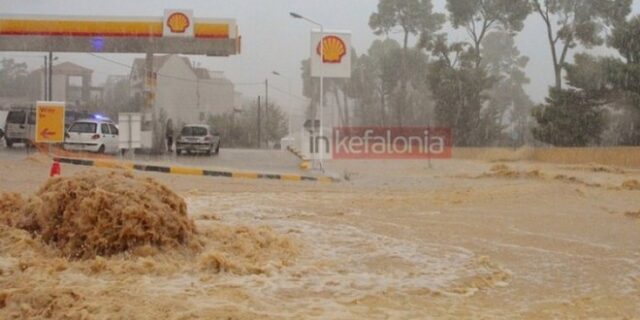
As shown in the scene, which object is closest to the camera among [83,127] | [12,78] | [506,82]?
[83,127]

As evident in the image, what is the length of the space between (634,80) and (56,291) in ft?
111

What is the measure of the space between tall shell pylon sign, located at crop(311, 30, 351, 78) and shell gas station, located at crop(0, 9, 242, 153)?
7.63 meters

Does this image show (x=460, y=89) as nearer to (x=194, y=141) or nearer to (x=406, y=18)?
(x=406, y=18)

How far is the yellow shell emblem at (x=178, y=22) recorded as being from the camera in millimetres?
28719

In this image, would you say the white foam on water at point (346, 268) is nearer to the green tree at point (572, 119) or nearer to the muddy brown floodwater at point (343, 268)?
the muddy brown floodwater at point (343, 268)

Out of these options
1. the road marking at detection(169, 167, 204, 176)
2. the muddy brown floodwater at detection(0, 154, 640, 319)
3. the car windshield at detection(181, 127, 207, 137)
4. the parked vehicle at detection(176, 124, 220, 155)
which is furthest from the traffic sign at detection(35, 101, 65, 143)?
the car windshield at detection(181, 127, 207, 137)

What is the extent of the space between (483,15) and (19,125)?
106 ft

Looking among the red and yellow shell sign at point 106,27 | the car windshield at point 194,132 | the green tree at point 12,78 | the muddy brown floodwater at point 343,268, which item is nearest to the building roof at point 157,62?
the green tree at point 12,78

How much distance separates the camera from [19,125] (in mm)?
27641

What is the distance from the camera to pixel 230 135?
4959 centimetres

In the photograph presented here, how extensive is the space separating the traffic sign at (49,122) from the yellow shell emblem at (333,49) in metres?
8.59

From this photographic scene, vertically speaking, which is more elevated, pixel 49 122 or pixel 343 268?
pixel 49 122

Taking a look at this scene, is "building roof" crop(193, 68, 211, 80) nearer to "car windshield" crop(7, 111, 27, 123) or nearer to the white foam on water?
"car windshield" crop(7, 111, 27, 123)

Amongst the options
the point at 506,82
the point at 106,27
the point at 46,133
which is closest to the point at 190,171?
the point at 46,133
